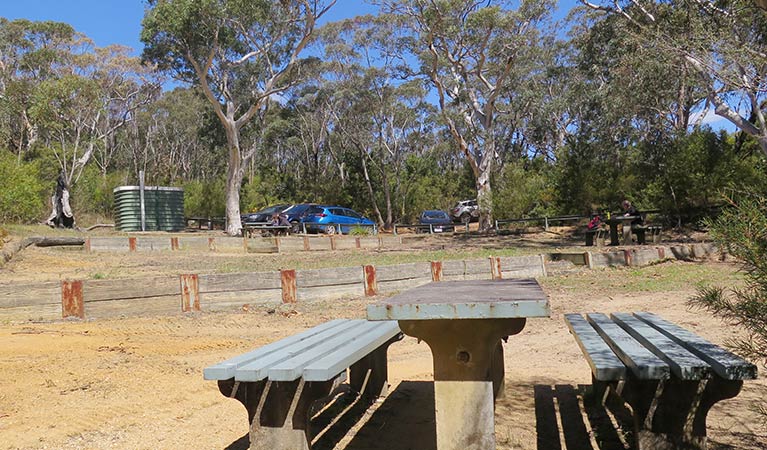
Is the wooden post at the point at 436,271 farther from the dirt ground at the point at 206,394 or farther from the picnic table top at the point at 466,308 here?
the picnic table top at the point at 466,308

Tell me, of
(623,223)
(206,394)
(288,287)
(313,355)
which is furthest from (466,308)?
(623,223)

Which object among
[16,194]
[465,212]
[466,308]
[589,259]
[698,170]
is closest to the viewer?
[466,308]

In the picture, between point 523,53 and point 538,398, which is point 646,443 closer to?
point 538,398

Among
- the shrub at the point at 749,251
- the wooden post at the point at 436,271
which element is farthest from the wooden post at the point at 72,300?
the shrub at the point at 749,251

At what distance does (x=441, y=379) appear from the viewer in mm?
3373

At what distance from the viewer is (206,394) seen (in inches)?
206

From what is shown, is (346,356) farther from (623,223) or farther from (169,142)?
(169,142)

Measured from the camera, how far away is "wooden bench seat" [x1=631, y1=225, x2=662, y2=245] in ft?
56.7

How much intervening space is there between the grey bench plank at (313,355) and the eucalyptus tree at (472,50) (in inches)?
855

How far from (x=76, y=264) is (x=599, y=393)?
1254cm

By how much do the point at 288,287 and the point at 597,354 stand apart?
600 cm

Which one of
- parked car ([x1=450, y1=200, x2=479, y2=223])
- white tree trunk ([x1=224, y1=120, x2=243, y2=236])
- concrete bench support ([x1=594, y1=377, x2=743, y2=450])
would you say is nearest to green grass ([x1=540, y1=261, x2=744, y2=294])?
concrete bench support ([x1=594, y1=377, x2=743, y2=450])

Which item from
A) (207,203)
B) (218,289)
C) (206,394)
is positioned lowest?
(206,394)

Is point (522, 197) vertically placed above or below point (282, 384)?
above
